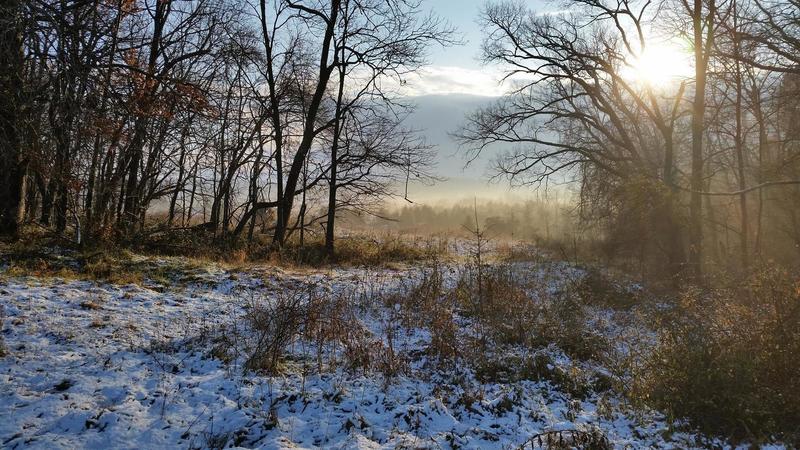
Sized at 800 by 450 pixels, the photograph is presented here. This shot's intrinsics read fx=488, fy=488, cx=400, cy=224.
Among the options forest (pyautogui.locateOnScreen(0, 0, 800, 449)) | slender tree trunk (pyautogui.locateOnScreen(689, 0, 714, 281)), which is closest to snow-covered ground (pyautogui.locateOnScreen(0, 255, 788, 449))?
forest (pyautogui.locateOnScreen(0, 0, 800, 449))

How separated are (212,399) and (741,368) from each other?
5.24 m

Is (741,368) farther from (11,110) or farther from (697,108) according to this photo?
(697,108)

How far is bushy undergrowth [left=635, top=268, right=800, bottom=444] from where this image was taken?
4.70 m

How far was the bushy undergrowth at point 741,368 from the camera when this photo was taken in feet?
15.4

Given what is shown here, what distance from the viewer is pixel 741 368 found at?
4926mm

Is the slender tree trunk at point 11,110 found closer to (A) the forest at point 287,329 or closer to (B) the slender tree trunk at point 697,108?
(A) the forest at point 287,329

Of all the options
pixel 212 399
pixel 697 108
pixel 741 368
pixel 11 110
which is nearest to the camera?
pixel 212 399

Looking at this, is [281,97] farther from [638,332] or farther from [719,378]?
[719,378]

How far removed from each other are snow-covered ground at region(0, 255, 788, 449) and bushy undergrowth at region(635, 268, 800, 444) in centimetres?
38

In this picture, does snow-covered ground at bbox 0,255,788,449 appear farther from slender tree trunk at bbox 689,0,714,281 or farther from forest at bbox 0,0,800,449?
slender tree trunk at bbox 689,0,714,281

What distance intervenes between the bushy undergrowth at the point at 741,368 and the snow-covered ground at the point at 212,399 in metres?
0.38

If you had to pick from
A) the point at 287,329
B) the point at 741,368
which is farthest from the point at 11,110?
the point at 741,368

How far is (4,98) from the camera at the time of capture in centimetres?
580

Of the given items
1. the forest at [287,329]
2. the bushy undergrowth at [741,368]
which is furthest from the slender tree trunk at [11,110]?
the bushy undergrowth at [741,368]
